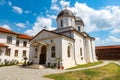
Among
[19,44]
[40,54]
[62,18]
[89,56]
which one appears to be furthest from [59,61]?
[19,44]

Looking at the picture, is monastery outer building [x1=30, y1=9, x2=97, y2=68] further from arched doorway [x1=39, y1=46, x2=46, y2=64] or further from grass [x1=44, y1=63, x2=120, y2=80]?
grass [x1=44, y1=63, x2=120, y2=80]

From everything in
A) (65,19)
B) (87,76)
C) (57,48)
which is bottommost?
(87,76)

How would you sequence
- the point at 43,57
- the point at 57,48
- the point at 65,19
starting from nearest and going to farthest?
1. the point at 57,48
2. the point at 43,57
3. the point at 65,19

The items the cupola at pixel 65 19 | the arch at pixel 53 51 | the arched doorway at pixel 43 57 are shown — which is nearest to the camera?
the arch at pixel 53 51

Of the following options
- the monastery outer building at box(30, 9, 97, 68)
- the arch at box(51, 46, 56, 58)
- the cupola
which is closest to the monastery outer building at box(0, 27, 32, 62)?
the monastery outer building at box(30, 9, 97, 68)

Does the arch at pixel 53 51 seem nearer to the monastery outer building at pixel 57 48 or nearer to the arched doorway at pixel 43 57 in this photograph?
the monastery outer building at pixel 57 48

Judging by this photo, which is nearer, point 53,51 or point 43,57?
point 53,51

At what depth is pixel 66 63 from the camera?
60.2 ft

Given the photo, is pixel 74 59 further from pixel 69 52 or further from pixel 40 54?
pixel 40 54

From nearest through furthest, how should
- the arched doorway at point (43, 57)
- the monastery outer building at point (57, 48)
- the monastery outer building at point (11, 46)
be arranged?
1. the monastery outer building at point (57, 48)
2. the arched doorway at point (43, 57)
3. the monastery outer building at point (11, 46)

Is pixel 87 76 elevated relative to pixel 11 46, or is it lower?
lower

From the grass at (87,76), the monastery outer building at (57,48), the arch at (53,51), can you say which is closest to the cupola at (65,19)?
the monastery outer building at (57,48)

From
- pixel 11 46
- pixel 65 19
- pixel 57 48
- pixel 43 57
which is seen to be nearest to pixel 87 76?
pixel 57 48

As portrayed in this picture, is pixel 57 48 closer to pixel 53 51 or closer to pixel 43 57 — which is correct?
pixel 53 51
